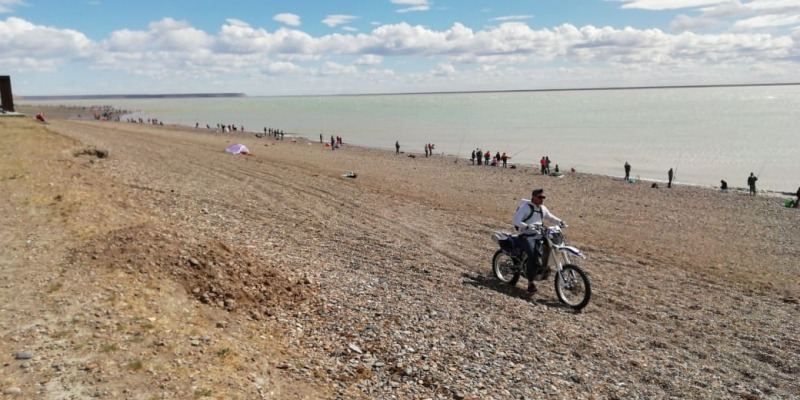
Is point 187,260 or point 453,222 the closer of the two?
point 187,260

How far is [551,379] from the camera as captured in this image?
22.0ft

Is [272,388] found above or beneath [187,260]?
beneath

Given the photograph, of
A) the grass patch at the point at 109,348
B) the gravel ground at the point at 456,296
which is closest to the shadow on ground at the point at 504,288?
the gravel ground at the point at 456,296

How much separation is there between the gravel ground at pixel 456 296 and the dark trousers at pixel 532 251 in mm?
589

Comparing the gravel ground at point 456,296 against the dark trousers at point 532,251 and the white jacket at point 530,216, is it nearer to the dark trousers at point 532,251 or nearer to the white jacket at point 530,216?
the dark trousers at point 532,251

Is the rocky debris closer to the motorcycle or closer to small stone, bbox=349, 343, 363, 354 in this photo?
small stone, bbox=349, 343, 363, 354

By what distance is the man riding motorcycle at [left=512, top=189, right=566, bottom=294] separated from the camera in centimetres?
952

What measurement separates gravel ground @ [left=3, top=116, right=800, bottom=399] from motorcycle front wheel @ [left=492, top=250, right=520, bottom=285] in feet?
0.69

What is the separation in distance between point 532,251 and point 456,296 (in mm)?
1748

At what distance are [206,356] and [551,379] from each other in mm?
4558

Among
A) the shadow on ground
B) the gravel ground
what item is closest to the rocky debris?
the gravel ground

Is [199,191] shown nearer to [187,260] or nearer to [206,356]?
[187,260]

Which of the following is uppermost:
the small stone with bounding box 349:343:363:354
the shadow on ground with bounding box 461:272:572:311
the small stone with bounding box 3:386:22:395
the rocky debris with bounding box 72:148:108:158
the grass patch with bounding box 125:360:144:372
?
the rocky debris with bounding box 72:148:108:158

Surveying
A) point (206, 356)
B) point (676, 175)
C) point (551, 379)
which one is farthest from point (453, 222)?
point (676, 175)
